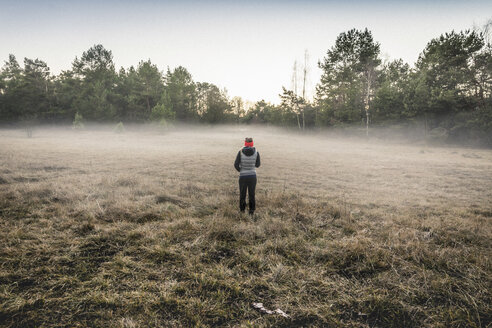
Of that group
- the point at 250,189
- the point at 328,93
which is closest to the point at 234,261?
the point at 250,189

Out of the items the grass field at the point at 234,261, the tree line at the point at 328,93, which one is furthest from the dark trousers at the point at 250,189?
the tree line at the point at 328,93

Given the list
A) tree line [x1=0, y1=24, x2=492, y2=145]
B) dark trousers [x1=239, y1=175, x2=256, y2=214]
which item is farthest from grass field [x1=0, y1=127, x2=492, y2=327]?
tree line [x1=0, y1=24, x2=492, y2=145]

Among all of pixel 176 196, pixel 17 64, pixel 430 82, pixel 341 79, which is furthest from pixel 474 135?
pixel 17 64

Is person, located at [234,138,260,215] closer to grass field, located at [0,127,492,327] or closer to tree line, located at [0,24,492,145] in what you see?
grass field, located at [0,127,492,327]

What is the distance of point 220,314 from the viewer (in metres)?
2.75

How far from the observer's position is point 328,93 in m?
46.1

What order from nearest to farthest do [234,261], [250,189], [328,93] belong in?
[234,261]
[250,189]
[328,93]

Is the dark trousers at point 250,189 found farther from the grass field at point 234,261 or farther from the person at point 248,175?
the grass field at point 234,261

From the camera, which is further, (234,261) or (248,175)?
(248,175)

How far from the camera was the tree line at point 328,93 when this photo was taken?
3031cm

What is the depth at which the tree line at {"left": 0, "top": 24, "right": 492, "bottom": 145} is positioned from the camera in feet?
99.5

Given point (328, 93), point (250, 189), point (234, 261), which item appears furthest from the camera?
point (328, 93)

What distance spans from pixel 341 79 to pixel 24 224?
47755mm

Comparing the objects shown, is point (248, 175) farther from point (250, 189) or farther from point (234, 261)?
point (234, 261)
